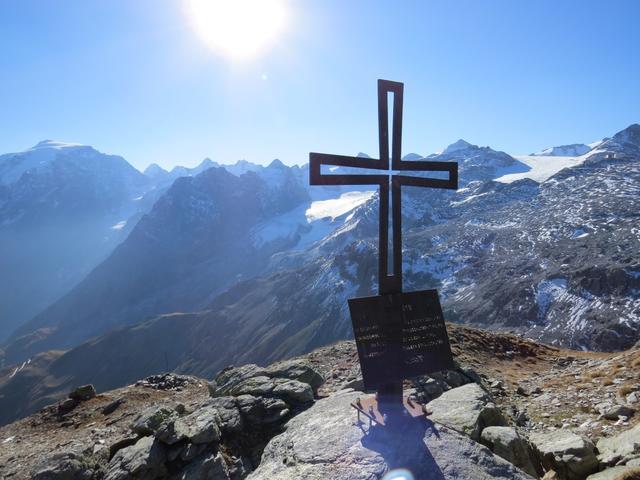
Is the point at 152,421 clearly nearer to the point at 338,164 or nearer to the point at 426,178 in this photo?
the point at 338,164

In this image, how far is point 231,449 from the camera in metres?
11.8

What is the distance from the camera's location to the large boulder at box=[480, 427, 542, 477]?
31.1 feet

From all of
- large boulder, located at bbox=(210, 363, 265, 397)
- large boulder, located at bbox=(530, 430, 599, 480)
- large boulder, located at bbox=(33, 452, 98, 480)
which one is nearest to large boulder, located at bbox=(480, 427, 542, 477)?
large boulder, located at bbox=(530, 430, 599, 480)

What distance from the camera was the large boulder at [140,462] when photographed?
10.7 meters

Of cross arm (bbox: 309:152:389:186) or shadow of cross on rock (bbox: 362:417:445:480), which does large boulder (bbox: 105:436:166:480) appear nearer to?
shadow of cross on rock (bbox: 362:417:445:480)

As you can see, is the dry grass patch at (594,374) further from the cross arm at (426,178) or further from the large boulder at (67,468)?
the large boulder at (67,468)

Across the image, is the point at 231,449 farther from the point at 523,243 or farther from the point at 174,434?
the point at 523,243

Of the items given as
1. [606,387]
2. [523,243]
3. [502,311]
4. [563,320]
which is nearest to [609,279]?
[563,320]

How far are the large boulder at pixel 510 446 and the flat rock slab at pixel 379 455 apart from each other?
1.68 m

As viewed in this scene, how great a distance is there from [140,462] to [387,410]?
21.4ft

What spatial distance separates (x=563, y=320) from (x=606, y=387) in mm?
122335

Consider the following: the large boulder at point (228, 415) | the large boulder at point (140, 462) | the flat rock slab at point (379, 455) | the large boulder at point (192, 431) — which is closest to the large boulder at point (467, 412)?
the flat rock slab at point (379, 455)

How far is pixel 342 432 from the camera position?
346 inches

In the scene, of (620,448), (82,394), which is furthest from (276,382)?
(82,394)
